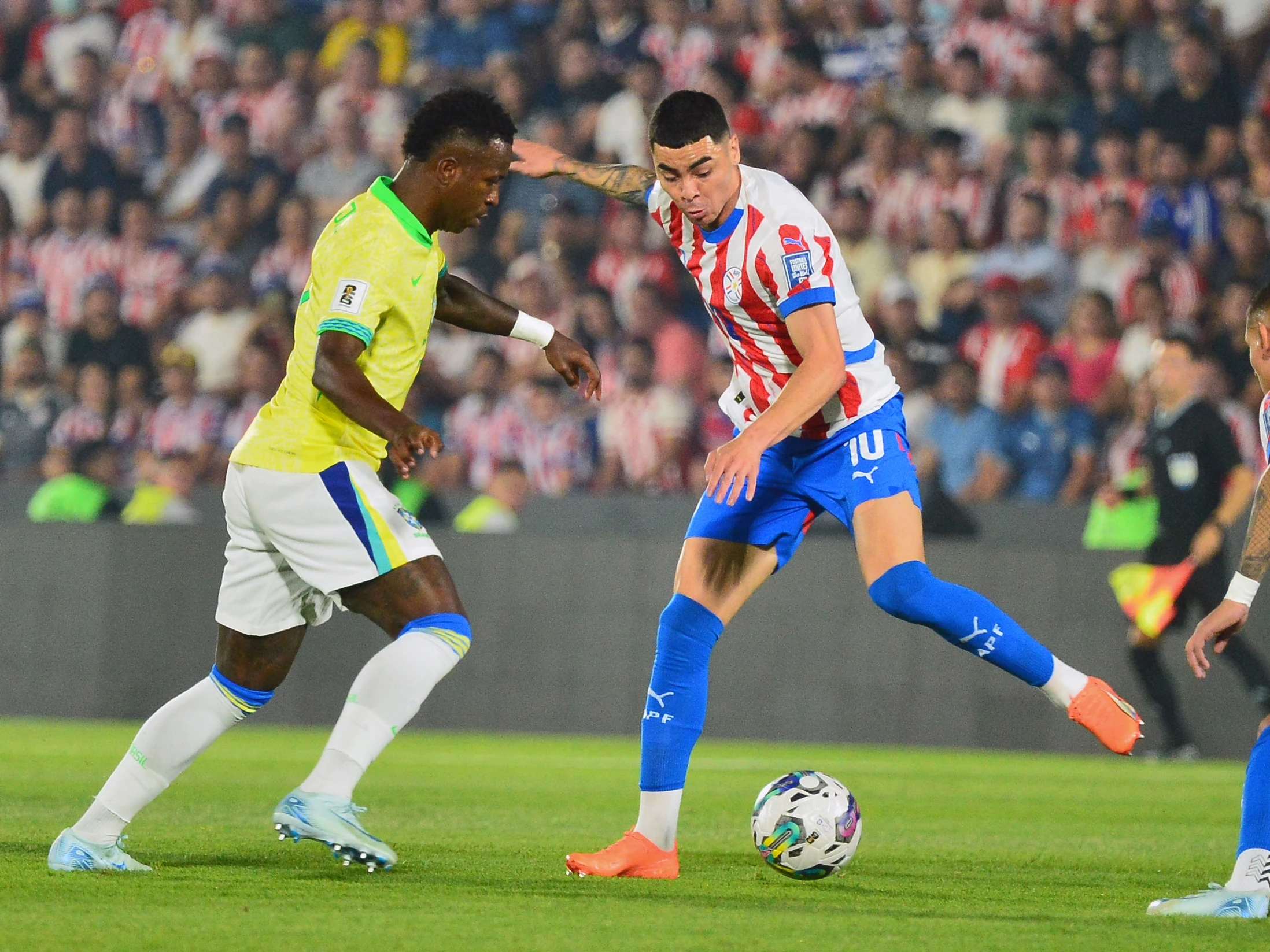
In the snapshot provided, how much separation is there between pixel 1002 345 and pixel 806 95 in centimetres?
316

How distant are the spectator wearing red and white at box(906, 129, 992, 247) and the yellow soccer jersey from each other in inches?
329

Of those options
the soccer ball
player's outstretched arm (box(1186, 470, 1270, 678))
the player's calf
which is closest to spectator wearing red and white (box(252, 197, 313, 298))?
the soccer ball

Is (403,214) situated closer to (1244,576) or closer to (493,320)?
(493,320)

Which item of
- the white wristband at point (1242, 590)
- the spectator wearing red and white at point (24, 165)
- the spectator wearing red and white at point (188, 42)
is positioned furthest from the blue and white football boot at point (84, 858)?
the spectator wearing red and white at point (188, 42)

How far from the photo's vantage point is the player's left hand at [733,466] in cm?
496

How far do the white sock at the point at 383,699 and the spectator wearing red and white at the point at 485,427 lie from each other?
8124mm

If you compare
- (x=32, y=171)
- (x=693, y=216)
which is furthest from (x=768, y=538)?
(x=32, y=171)

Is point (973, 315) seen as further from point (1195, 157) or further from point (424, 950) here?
point (424, 950)

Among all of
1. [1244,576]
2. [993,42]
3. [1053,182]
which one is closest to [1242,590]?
[1244,576]

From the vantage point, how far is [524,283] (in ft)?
46.4

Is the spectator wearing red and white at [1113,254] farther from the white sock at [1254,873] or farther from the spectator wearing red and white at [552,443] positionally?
the white sock at [1254,873]

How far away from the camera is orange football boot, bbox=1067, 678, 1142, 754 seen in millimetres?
5375

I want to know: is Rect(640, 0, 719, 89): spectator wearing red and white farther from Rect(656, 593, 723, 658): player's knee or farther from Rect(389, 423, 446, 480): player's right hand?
Rect(389, 423, 446, 480): player's right hand

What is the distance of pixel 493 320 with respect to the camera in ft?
19.2
